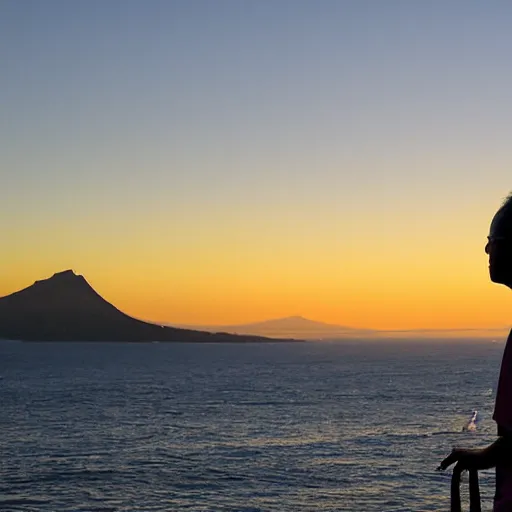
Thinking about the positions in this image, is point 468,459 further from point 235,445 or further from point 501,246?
point 235,445

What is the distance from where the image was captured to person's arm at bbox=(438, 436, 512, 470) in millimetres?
2033

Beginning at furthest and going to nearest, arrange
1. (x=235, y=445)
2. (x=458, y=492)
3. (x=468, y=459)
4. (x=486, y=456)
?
(x=235, y=445), (x=458, y=492), (x=468, y=459), (x=486, y=456)

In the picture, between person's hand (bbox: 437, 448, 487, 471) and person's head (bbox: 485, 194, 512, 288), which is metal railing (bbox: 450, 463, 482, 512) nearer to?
person's hand (bbox: 437, 448, 487, 471)

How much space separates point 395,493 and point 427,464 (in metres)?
7.46

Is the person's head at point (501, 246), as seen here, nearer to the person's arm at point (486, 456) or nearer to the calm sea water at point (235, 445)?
the person's arm at point (486, 456)

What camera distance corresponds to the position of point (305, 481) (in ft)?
121

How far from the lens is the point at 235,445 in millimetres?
48219

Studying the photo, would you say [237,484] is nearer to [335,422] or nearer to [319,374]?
[335,422]

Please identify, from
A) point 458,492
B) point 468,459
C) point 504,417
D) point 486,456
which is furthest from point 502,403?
point 458,492

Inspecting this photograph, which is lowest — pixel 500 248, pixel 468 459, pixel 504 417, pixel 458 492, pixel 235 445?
pixel 235 445

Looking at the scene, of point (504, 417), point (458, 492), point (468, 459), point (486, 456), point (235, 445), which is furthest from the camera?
point (235, 445)

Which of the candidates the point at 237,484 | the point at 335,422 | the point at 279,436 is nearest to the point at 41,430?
the point at 279,436

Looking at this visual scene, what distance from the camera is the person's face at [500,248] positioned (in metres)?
2.12

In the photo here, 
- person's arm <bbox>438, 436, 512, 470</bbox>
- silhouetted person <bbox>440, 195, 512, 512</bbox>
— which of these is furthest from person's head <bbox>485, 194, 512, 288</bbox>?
person's arm <bbox>438, 436, 512, 470</bbox>
